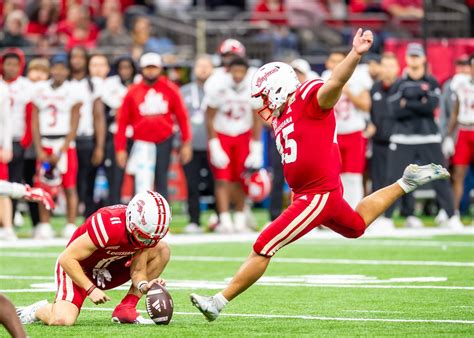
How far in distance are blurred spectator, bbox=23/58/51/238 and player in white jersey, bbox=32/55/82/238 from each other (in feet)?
0.64

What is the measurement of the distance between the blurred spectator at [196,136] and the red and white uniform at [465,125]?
3.40 meters

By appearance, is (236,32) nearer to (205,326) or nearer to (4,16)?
(4,16)

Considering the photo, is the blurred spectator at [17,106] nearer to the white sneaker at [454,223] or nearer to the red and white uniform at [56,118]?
the red and white uniform at [56,118]

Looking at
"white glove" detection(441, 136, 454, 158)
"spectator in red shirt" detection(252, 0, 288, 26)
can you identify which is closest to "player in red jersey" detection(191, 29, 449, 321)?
"white glove" detection(441, 136, 454, 158)

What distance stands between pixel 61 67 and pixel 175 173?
469 centimetres

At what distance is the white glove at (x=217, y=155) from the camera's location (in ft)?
55.5

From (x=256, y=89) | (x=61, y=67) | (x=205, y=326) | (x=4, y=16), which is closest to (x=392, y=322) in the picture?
(x=205, y=326)

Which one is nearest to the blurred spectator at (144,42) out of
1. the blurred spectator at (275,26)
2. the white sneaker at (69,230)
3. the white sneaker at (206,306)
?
the blurred spectator at (275,26)

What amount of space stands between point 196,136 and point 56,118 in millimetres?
2228

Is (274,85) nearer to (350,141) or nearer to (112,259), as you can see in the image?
(112,259)

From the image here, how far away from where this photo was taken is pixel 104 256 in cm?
897

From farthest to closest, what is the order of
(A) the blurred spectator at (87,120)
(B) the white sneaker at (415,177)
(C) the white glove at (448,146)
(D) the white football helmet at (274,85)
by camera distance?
(C) the white glove at (448,146) → (A) the blurred spectator at (87,120) → (B) the white sneaker at (415,177) → (D) the white football helmet at (274,85)

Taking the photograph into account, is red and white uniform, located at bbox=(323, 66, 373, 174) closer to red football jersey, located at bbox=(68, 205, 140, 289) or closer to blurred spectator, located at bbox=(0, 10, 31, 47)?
blurred spectator, located at bbox=(0, 10, 31, 47)

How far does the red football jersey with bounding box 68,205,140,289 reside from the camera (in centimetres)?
873
